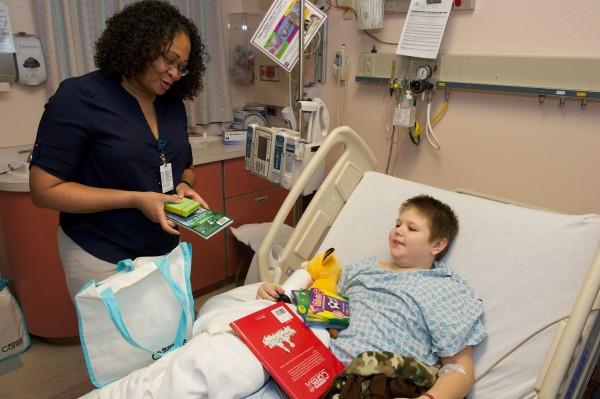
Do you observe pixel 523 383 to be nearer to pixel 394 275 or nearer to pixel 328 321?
pixel 394 275

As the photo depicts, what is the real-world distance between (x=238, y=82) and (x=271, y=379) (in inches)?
104

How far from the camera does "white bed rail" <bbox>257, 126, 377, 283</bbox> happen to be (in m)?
1.73

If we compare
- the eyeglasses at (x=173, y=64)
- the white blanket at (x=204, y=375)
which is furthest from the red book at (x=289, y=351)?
the eyeglasses at (x=173, y=64)

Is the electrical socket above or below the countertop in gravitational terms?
above

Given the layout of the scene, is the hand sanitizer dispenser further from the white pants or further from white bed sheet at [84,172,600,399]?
white bed sheet at [84,172,600,399]

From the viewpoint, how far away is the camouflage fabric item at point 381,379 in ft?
3.55

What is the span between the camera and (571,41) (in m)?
1.78

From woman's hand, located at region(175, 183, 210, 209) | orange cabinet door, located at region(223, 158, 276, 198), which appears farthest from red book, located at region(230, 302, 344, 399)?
orange cabinet door, located at region(223, 158, 276, 198)

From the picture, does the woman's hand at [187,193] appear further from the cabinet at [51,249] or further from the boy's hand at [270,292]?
the cabinet at [51,249]

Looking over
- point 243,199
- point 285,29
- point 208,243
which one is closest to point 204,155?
point 243,199

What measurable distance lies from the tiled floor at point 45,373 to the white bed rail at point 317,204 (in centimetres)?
116

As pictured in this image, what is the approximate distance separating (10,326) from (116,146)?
5.05 feet

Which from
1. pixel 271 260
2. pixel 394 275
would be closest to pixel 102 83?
pixel 271 260

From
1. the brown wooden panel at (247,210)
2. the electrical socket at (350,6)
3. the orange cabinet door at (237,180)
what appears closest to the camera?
the electrical socket at (350,6)
